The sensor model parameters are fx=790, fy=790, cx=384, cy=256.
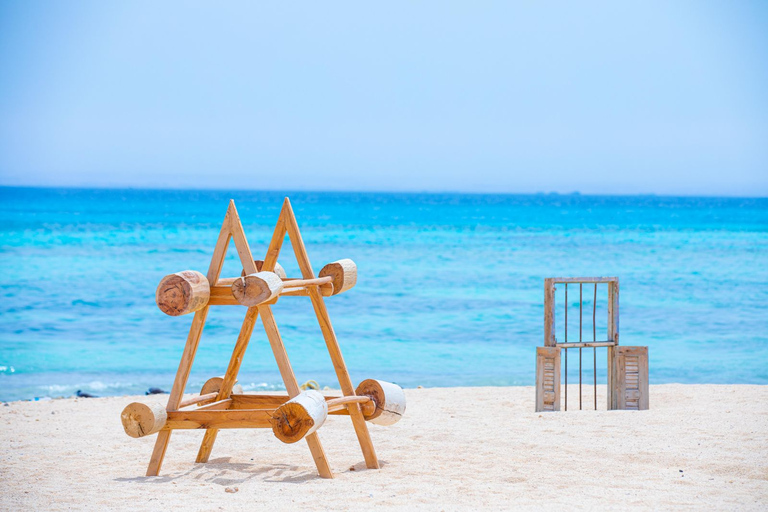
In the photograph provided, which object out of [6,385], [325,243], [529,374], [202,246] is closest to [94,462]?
[6,385]

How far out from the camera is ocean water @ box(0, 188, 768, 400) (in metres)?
13.5

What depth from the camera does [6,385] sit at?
39.3 feet

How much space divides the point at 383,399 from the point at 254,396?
1.03 metres

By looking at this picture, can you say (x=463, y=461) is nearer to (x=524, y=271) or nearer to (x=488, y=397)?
(x=488, y=397)

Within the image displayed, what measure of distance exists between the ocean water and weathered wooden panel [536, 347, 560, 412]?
14.2 feet

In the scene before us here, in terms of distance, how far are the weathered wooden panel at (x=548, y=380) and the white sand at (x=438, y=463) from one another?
22cm

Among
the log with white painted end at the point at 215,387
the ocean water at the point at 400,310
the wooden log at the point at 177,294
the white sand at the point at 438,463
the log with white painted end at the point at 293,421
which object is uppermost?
the wooden log at the point at 177,294

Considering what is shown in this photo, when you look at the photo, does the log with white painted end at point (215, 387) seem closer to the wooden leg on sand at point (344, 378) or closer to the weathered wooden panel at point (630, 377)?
the wooden leg on sand at point (344, 378)

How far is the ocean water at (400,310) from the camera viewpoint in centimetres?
1350

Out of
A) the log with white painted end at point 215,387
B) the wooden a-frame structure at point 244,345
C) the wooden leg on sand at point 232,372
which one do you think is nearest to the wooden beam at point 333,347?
the wooden a-frame structure at point 244,345

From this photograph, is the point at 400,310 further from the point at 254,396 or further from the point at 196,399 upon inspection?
the point at 196,399

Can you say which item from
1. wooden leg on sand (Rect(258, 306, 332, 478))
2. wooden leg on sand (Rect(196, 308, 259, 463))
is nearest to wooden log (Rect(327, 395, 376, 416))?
wooden leg on sand (Rect(258, 306, 332, 478))

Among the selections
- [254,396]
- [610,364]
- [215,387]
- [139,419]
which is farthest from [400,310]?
[139,419]

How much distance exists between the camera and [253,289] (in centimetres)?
508
